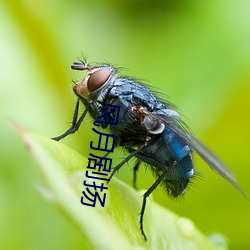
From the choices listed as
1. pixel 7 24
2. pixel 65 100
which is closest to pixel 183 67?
pixel 65 100

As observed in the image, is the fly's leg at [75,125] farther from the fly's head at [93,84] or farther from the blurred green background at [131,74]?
the blurred green background at [131,74]

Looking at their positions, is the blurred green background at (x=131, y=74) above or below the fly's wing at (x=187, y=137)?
below

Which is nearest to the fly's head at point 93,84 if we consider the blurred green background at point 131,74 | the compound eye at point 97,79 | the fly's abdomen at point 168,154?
the compound eye at point 97,79

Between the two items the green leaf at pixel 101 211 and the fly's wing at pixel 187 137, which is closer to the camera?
the green leaf at pixel 101 211

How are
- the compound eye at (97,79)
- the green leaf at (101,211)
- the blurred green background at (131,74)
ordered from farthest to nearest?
the blurred green background at (131,74), the compound eye at (97,79), the green leaf at (101,211)

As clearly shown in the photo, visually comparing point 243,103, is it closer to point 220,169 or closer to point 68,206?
point 220,169

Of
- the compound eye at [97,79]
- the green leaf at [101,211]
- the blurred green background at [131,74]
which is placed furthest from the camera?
the blurred green background at [131,74]

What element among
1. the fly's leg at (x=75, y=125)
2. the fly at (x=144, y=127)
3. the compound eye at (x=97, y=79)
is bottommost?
the fly's leg at (x=75, y=125)
